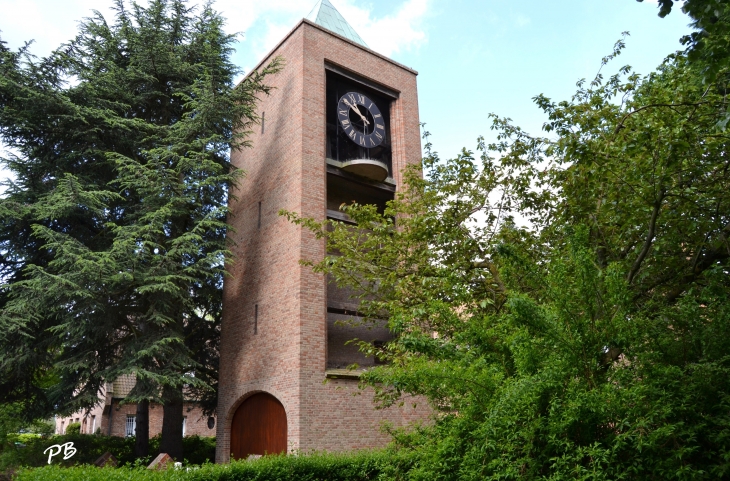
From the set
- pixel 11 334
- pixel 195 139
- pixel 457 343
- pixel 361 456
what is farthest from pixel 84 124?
pixel 457 343

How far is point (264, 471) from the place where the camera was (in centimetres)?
1075

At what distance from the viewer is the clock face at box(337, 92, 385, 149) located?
738 inches

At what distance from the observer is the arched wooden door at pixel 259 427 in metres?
15.6

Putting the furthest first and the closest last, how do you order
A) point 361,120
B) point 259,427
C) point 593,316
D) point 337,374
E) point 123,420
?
point 123,420, point 361,120, point 259,427, point 337,374, point 593,316

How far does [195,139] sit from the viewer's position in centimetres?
1766

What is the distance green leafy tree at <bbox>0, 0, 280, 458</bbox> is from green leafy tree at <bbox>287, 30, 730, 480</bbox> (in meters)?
8.02

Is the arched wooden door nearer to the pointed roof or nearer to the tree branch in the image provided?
the tree branch

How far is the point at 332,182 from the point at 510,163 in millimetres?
8909

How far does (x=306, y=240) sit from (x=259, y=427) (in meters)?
5.38

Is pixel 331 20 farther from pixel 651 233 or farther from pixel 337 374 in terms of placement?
pixel 651 233

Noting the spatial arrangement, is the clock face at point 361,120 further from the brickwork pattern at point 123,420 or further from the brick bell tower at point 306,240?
the brickwork pattern at point 123,420

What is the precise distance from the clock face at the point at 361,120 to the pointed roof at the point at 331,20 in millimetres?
2381

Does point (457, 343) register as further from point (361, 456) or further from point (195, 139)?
point (195, 139)

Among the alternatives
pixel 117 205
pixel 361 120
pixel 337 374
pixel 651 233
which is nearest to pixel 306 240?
pixel 337 374
